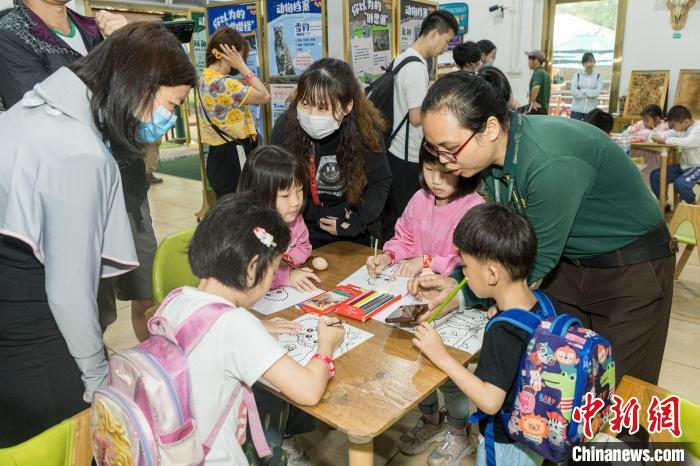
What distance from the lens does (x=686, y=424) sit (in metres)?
1.12

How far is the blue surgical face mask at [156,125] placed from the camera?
1.25 metres

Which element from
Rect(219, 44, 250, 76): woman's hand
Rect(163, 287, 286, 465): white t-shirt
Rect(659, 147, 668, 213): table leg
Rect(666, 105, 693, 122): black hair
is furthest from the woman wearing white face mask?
Rect(666, 105, 693, 122): black hair

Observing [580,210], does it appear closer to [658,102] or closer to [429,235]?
[429,235]

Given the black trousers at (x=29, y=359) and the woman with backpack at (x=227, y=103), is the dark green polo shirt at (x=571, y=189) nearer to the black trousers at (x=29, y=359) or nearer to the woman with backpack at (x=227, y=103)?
the black trousers at (x=29, y=359)

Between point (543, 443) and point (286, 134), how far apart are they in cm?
156

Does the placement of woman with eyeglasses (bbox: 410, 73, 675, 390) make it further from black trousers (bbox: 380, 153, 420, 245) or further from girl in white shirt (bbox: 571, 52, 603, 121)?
girl in white shirt (bbox: 571, 52, 603, 121)

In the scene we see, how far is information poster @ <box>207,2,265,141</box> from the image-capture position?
4.21m

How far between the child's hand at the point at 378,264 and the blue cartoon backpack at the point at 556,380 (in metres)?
0.69

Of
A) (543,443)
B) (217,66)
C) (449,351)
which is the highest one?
(217,66)

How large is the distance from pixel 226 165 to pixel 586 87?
19.6 ft

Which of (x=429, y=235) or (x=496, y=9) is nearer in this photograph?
(x=429, y=235)

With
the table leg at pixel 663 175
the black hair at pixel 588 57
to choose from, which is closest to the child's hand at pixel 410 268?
the table leg at pixel 663 175

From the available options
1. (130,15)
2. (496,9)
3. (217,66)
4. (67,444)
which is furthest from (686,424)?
(496,9)

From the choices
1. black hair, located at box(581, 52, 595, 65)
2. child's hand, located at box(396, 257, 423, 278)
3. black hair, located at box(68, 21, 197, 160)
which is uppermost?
black hair, located at box(581, 52, 595, 65)
